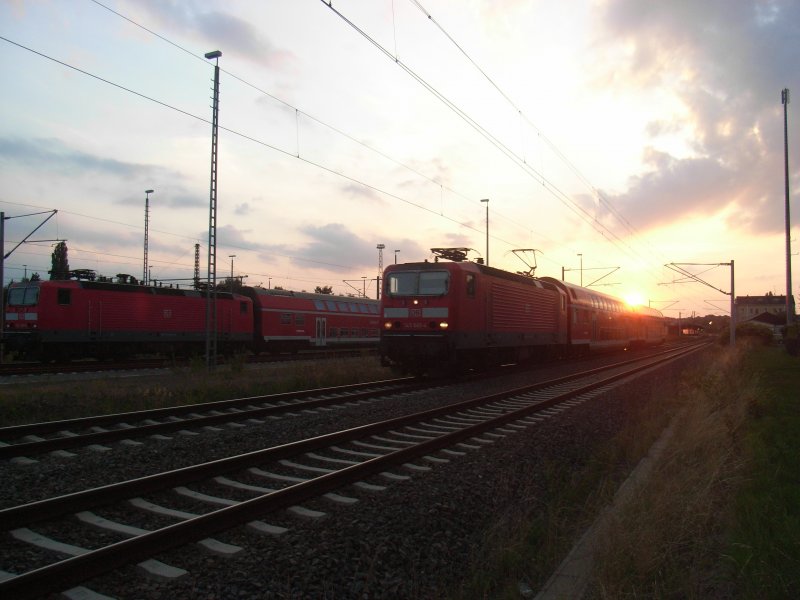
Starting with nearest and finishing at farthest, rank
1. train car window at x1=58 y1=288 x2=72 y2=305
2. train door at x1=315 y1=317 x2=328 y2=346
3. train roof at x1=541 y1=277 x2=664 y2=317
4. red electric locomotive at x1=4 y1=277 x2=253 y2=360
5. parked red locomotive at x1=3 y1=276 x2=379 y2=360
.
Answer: red electric locomotive at x1=4 y1=277 x2=253 y2=360 → parked red locomotive at x1=3 y1=276 x2=379 y2=360 → train car window at x1=58 y1=288 x2=72 y2=305 → train roof at x1=541 y1=277 x2=664 y2=317 → train door at x1=315 y1=317 x2=328 y2=346

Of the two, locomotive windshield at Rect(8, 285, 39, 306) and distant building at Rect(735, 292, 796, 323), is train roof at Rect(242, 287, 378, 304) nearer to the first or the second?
locomotive windshield at Rect(8, 285, 39, 306)

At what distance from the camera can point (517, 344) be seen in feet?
65.6

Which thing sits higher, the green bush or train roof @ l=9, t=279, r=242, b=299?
train roof @ l=9, t=279, r=242, b=299

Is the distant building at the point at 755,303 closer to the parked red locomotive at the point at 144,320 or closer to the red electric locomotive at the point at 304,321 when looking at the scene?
the red electric locomotive at the point at 304,321

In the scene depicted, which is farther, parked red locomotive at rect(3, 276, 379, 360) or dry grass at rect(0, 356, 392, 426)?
parked red locomotive at rect(3, 276, 379, 360)

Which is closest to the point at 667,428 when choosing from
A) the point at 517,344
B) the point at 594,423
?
the point at 594,423

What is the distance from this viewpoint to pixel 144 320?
A: 965 inches

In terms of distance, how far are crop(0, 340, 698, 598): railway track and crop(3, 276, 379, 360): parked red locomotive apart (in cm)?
1741

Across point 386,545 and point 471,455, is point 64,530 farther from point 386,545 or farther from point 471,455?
point 471,455

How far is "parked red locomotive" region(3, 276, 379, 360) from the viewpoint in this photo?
21484 mm

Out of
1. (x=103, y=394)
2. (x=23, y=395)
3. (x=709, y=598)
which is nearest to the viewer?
(x=709, y=598)

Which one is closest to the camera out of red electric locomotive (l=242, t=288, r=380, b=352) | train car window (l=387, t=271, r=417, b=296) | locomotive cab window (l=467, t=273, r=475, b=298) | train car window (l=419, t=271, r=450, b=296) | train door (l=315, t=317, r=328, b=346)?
train car window (l=419, t=271, r=450, b=296)

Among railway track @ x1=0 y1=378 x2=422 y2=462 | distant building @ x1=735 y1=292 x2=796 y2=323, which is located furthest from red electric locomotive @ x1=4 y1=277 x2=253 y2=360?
distant building @ x1=735 y1=292 x2=796 y2=323

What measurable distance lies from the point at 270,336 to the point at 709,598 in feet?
95.4
